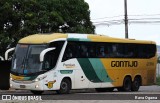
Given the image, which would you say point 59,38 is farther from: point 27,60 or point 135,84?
point 135,84

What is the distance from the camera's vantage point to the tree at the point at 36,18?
38.1m

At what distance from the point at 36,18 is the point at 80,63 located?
10.3 m

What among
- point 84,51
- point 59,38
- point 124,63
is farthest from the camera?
point 124,63

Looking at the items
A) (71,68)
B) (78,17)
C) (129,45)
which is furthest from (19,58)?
(78,17)

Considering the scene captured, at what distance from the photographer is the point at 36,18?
3862cm

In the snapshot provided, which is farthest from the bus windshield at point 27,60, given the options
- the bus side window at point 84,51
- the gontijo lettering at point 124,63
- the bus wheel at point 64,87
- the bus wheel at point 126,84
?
the bus wheel at point 126,84

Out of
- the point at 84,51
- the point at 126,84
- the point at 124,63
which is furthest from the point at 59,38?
the point at 126,84

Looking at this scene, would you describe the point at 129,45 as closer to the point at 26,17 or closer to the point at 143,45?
the point at 143,45

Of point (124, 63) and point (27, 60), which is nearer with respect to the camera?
point (27, 60)

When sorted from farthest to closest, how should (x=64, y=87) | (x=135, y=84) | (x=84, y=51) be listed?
1. (x=135, y=84)
2. (x=84, y=51)
3. (x=64, y=87)

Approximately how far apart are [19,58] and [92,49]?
4.82m

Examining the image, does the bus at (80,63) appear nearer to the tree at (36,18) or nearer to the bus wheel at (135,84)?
the bus wheel at (135,84)

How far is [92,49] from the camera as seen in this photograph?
3041 centimetres

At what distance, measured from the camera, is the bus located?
89.3 ft
